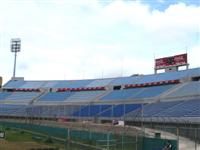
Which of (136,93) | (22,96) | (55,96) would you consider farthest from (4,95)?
(136,93)

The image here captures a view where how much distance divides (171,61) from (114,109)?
14317 millimetres

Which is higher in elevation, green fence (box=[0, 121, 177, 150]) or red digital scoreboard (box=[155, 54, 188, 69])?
red digital scoreboard (box=[155, 54, 188, 69])

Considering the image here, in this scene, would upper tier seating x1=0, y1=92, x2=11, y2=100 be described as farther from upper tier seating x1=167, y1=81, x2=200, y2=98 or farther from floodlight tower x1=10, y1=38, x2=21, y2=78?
upper tier seating x1=167, y1=81, x2=200, y2=98

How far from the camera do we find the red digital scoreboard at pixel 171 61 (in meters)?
78.6

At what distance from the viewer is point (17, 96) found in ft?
337

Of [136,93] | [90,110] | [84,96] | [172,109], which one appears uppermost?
[84,96]

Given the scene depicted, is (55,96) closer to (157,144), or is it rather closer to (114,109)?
(114,109)

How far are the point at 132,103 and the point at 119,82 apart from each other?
665 inches

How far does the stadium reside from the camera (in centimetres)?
3934

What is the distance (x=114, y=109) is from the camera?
245ft

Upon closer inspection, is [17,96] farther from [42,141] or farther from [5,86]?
[42,141]

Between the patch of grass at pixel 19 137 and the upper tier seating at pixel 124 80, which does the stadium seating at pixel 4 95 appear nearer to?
the upper tier seating at pixel 124 80

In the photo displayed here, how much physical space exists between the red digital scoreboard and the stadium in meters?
0.17

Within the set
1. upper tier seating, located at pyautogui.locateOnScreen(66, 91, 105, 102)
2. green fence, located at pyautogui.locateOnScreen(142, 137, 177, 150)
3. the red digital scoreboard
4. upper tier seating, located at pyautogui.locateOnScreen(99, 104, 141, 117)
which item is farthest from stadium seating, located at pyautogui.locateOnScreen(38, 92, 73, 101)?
green fence, located at pyautogui.locateOnScreen(142, 137, 177, 150)
